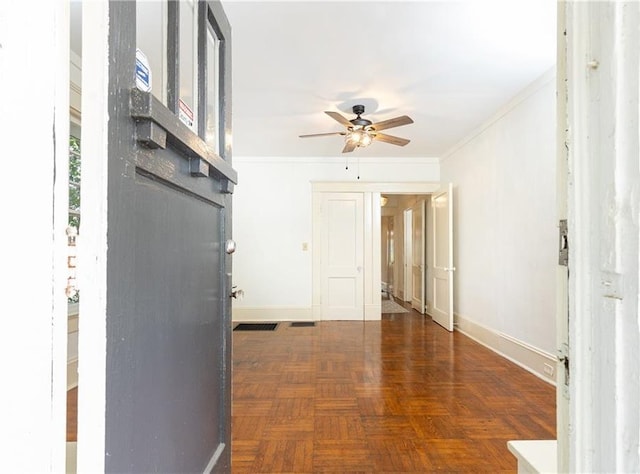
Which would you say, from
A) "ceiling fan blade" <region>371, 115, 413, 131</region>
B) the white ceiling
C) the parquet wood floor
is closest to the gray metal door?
the parquet wood floor

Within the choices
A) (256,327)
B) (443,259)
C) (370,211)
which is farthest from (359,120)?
(256,327)

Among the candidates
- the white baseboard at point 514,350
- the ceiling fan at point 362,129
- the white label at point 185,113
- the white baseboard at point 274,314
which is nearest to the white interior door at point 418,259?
the white baseboard at point 514,350

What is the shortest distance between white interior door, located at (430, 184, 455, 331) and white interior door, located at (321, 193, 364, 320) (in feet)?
3.60

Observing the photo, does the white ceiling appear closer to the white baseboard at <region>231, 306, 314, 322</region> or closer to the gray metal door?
the gray metal door

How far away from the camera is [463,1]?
1.93m

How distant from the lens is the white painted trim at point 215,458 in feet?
3.37

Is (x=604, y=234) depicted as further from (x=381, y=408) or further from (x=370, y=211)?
(x=370, y=211)

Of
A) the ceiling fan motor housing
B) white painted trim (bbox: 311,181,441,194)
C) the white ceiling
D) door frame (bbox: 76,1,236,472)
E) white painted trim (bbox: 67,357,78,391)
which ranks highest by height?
Result: the white ceiling

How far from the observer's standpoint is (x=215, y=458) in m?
1.10

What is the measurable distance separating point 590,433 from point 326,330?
4244 mm

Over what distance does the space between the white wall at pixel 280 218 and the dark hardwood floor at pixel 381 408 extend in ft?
4.67

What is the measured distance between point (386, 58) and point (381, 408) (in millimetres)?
2550

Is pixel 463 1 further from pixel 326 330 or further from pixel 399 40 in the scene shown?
pixel 326 330

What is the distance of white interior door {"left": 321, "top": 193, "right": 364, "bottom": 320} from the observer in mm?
5242
